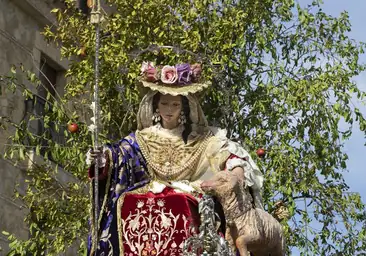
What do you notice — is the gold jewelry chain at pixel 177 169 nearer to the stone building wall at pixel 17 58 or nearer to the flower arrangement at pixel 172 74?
the flower arrangement at pixel 172 74

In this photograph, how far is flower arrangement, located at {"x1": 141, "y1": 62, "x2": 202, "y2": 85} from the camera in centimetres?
1133

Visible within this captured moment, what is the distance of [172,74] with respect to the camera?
11.3 meters

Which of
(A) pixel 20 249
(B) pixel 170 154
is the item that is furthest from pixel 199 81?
(A) pixel 20 249

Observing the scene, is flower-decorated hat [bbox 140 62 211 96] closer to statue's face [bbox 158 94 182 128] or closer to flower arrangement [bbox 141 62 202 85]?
flower arrangement [bbox 141 62 202 85]

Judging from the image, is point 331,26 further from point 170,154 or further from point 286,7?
point 170,154

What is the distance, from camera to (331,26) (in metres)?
16.9

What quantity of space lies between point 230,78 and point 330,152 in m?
1.53

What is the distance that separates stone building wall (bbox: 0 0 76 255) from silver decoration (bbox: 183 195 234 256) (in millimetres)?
6838

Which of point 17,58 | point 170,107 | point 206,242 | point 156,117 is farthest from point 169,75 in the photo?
point 17,58

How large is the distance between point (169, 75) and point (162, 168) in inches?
31.9

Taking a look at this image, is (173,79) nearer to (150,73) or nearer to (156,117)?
(150,73)

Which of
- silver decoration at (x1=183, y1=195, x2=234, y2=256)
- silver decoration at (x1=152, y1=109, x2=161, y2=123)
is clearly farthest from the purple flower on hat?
silver decoration at (x1=183, y1=195, x2=234, y2=256)

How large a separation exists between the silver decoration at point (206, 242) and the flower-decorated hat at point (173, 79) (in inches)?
53.9

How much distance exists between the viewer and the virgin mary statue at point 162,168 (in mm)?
10789
